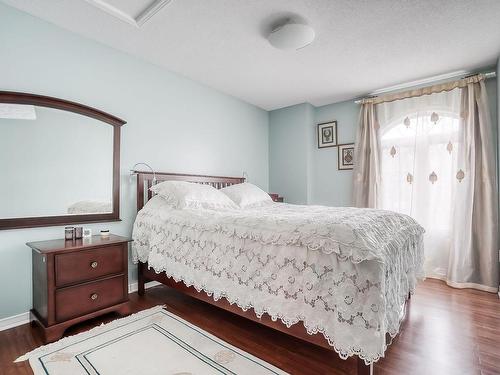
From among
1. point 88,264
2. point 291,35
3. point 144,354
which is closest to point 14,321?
point 88,264

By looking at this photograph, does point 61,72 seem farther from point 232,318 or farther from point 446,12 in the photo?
point 446,12

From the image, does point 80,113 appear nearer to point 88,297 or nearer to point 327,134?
point 88,297

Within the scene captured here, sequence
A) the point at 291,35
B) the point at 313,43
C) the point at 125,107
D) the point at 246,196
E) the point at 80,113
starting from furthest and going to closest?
1. the point at 246,196
2. the point at 125,107
3. the point at 313,43
4. the point at 80,113
5. the point at 291,35

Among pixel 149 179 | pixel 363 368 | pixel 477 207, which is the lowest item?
pixel 363 368

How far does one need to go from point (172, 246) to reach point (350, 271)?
1503mm

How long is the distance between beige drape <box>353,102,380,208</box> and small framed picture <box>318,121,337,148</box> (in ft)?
1.43

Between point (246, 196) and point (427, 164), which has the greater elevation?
point (427, 164)

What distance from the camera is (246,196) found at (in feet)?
10.5

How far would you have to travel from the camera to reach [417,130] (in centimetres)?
352

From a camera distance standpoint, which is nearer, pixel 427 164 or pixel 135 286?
pixel 135 286

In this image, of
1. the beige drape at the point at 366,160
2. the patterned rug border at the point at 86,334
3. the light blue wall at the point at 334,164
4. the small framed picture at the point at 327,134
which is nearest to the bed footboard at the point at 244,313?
the patterned rug border at the point at 86,334

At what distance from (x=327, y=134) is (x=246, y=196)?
2.09 meters

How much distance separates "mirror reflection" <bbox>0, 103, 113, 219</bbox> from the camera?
2035 millimetres

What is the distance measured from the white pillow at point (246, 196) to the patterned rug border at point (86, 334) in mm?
1381
